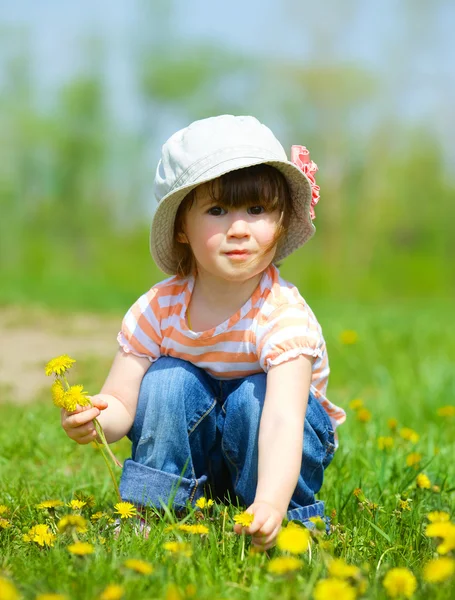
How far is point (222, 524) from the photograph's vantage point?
176 cm

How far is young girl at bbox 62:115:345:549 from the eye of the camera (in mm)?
1862

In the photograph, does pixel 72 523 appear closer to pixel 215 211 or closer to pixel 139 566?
pixel 139 566

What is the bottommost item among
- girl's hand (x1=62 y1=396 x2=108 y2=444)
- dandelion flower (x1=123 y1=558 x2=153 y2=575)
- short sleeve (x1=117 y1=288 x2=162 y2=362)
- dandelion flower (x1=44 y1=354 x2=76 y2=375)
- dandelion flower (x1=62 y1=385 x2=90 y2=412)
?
dandelion flower (x1=123 y1=558 x2=153 y2=575)

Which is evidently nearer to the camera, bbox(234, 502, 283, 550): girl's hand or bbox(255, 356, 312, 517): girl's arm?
bbox(234, 502, 283, 550): girl's hand

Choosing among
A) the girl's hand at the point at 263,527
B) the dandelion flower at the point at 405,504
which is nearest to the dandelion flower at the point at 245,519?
the girl's hand at the point at 263,527

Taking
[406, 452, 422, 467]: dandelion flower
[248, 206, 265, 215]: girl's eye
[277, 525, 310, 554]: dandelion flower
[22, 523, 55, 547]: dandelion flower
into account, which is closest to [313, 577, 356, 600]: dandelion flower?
[277, 525, 310, 554]: dandelion flower

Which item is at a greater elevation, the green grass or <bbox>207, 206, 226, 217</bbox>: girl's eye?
<bbox>207, 206, 226, 217</bbox>: girl's eye

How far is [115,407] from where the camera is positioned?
6.49 feet

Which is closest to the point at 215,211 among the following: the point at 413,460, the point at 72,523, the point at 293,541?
the point at 72,523

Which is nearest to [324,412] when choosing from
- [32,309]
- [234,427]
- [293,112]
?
[234,427]

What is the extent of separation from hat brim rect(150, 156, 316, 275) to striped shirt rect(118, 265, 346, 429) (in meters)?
0.07

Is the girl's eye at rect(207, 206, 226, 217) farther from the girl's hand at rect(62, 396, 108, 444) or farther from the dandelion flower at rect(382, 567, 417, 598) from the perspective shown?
the dandelion flower at rect(382, 567, 417, 598)

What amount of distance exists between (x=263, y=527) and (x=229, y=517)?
0.87 feet

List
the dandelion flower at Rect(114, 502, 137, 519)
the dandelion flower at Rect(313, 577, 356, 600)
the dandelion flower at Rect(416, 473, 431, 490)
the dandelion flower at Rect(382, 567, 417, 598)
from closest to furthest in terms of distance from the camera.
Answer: the dandelion flower at Rect(313, 577, 356, 600) → the dandelion flower at Rect(382, 567, 417, 598) → the dandelion flower at Rect(114, 502, 137, 519) → the dandelion flower at Rect(416, 473, 431, 490)
